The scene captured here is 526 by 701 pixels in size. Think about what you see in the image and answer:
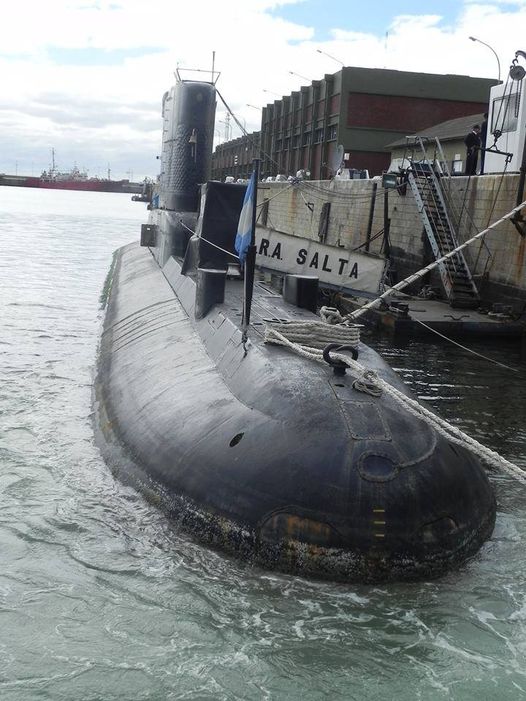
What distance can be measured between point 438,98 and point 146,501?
4589 cm

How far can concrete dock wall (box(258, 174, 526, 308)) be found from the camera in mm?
18969

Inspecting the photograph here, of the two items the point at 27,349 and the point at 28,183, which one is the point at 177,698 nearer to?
the point at 27,349

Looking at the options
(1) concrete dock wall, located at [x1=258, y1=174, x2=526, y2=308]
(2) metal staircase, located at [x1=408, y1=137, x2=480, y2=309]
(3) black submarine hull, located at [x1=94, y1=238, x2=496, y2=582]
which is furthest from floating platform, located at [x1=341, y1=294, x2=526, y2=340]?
(3) black submarine hull, located at [x1=94, y1=238, x2=496, y2=582]

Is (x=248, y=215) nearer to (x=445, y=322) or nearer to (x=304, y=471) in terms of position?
(x=304, y=471)

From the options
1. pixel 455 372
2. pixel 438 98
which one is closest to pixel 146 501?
pixel 455 372

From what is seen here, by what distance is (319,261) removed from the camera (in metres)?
19.1

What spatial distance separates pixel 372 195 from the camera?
92.0 ft

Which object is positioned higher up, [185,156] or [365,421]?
[185,156]

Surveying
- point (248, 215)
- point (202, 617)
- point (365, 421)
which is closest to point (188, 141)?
point (248, 215)

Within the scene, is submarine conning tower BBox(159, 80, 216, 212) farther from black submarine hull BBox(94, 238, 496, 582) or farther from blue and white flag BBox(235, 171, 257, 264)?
black submarine hull BBox(94, 238, 496, 582)

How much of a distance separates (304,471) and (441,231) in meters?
17.4

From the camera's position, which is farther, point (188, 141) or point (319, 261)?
point (319, 261)

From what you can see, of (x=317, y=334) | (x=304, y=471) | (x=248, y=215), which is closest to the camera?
(x=304, y=471)

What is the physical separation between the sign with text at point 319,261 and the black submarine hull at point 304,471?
9840mm
